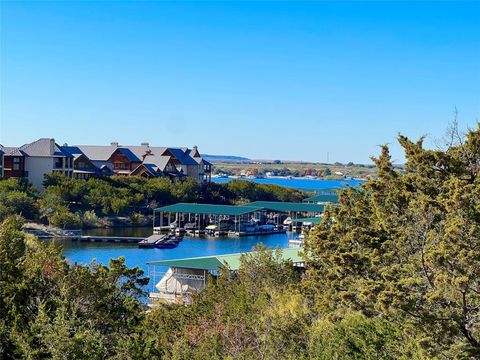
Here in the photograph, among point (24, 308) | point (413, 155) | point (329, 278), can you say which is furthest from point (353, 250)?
point (24, 308)

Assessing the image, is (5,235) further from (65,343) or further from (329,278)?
(329,278)

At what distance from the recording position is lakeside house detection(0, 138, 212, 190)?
54719 mm

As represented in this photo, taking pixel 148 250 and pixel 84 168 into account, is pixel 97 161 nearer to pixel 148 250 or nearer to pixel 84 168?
pixel 84 168

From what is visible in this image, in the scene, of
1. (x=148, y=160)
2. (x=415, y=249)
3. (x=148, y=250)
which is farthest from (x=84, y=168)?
(x=415, y=249)

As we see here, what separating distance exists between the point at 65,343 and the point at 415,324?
17.8 feet

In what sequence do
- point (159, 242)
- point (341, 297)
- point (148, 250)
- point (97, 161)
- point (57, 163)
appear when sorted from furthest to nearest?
1. point (97, 161)
2. point (57, 163)
3. point (159, 242)
4. point (148, 250)
5. point (341, 297)

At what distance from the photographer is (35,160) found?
5522cm

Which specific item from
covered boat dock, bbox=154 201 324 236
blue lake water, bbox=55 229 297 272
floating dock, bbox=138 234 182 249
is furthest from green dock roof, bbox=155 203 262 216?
floating dock, bbox=138 234 182 249

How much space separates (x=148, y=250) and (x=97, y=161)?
26669 millimetres

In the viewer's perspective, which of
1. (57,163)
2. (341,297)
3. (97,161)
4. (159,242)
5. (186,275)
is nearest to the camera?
(341,297)

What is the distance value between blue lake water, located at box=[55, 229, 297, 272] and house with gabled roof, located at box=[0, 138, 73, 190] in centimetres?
1414

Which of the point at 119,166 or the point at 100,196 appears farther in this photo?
the point at 119,166

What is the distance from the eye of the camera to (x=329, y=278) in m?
13.7

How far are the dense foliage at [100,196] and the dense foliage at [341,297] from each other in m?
29.6
